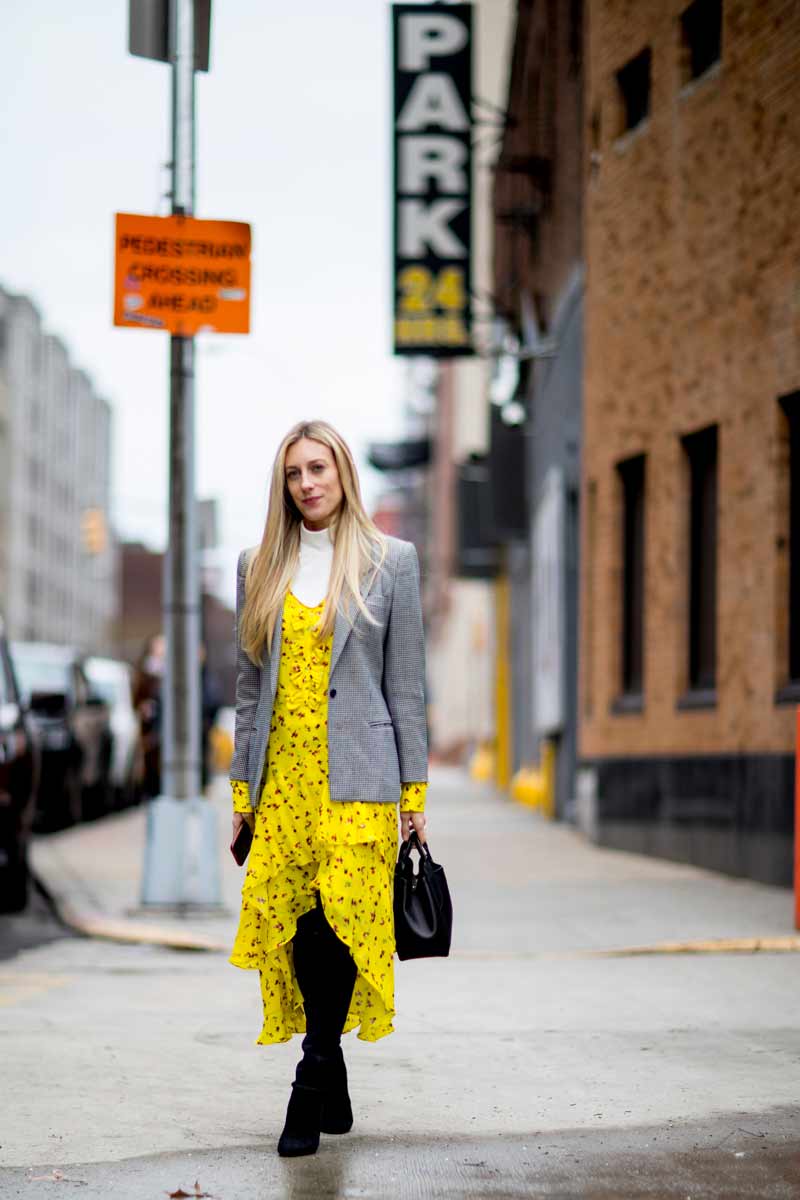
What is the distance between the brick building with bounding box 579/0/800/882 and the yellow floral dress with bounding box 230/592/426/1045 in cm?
704

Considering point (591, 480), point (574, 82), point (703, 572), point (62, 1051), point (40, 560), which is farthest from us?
point (40, 560)

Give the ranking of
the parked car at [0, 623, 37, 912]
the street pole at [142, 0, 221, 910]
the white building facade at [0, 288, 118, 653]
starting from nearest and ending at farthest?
the street pole at [142, 0, 221, 910] < the parked car at [0, 623, 37, 912] < the white building facade at [0, 288, 118, 653]

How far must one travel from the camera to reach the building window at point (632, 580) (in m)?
16.2

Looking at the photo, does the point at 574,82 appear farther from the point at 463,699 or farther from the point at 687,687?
the point at 463,699

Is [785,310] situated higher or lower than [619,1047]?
higher

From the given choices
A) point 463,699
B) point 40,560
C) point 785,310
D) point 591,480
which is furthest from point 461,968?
point 40,560

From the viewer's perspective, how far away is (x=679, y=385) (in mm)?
14328

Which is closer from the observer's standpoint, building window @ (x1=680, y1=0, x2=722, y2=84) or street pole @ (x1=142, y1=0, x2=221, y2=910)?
street pole @ (x1=142, y1=0, x2=221, y2=910)

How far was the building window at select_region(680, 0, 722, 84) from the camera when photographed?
47.4 ft

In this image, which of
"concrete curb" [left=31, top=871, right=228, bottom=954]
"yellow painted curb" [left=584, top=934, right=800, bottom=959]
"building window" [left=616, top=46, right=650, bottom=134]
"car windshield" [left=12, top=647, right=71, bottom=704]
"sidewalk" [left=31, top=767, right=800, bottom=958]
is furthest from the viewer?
"car windshield" [left=12, top=647, right=71, bottom=704]

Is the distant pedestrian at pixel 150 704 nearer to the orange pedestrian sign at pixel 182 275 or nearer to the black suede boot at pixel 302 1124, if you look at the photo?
the orange pedestrian sign at pixel 182 275

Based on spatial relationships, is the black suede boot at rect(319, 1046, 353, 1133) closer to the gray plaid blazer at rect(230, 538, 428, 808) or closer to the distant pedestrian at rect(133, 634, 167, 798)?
the gray plaid blazer at rect(230, 538, 428, 808)

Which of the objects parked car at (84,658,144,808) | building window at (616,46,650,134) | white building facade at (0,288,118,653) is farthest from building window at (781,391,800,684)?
white building facade at (0,288,118,653)

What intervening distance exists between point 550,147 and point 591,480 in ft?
20.5
